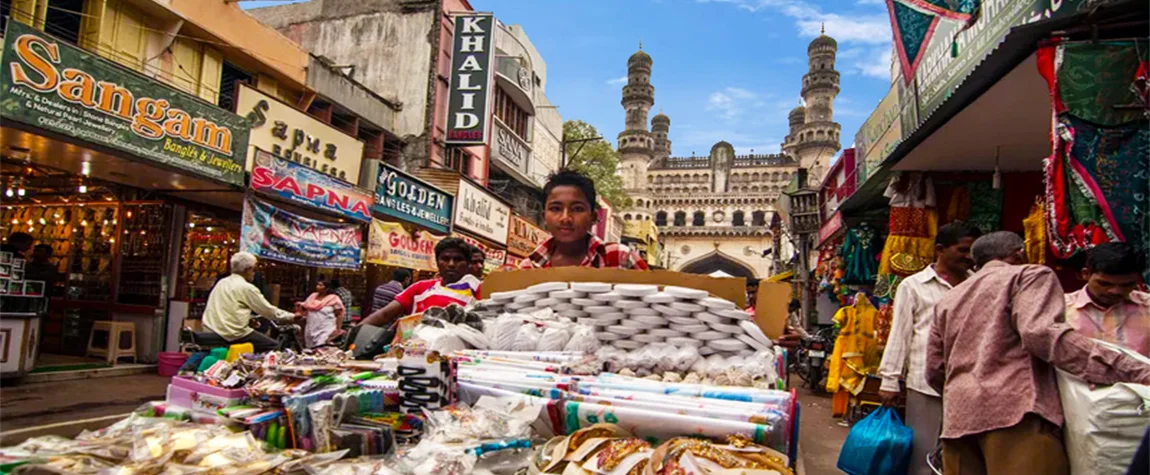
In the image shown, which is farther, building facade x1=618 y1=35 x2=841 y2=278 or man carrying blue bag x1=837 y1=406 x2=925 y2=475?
building facade x1=618 y1=35 x2=841 y2=278

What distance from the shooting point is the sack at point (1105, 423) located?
6.56 feet

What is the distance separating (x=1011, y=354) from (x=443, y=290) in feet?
8.19

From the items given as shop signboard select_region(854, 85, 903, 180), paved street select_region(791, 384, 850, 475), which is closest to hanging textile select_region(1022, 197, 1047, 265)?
shop signboard select_region(854, 85, 903, 180)

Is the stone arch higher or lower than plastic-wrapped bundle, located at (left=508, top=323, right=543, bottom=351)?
higher

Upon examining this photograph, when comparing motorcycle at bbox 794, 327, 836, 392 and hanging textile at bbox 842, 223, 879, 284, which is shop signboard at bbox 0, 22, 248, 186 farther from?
motorcycle at bbox 794, 327, 836, 392

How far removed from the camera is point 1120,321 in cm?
278

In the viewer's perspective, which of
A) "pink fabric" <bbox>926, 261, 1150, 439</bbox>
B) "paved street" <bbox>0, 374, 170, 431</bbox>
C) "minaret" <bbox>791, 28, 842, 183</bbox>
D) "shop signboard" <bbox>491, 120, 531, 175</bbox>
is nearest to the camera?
"pink fabric" <bbox>926, 261, 1150, 439</bbox>

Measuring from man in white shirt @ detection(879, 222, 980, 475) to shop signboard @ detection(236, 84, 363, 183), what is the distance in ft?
27.8

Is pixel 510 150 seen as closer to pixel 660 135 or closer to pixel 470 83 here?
pixel 470 83

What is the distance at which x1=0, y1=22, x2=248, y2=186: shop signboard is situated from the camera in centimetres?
563

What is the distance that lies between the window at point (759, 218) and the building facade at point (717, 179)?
0.32ft

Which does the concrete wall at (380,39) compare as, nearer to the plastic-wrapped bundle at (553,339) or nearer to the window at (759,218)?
the plastic-wrapped bundle at (553,339)

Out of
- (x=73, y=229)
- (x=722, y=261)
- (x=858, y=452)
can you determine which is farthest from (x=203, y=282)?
(x=722, y=261)

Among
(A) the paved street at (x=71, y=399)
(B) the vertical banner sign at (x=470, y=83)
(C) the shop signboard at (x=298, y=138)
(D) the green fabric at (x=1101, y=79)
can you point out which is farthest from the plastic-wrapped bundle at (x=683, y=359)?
(B) the vertical banner sign at (x=470, y=83)
